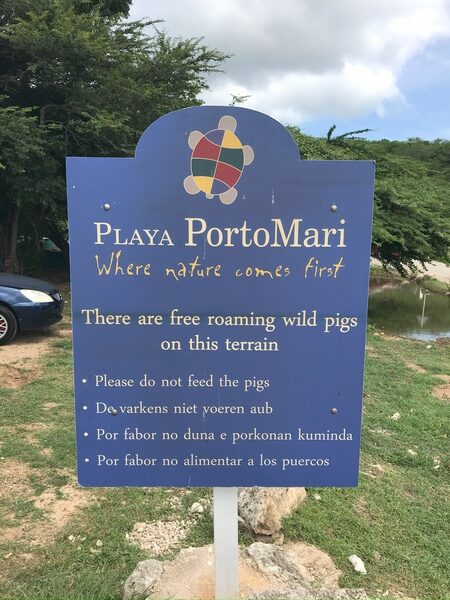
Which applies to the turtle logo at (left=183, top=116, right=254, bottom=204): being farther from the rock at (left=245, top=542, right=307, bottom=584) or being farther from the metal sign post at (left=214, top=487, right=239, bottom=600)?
the rock at (left=245, top=542, right=307, bottom=584)

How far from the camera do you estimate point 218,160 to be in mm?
2037

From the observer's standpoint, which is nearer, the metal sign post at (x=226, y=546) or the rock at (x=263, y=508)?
the metal sign post at (x=226, y=546)

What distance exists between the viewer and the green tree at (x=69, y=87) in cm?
1164

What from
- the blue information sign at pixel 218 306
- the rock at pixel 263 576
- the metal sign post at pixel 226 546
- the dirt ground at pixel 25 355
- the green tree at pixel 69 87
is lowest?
the rock at pixel 263 576

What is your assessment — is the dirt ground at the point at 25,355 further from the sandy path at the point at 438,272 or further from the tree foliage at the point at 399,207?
the sandy path at the point at 438,272

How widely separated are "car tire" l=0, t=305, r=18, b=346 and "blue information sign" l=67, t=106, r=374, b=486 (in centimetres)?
600

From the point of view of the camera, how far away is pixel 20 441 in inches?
180

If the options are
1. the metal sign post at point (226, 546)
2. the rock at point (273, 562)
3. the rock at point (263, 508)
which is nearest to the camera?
the metal sign post at point (226, 546)

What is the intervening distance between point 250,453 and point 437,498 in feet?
8.37

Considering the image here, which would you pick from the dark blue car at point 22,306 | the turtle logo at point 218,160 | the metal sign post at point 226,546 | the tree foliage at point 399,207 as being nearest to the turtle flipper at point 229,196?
the turtle logo at point 218,160

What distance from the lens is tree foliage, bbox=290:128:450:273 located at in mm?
15609

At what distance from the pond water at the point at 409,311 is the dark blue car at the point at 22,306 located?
9983 mm

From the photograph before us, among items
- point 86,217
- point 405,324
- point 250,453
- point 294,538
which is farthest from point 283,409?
point 405,324

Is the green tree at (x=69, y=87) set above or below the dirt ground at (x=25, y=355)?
above
